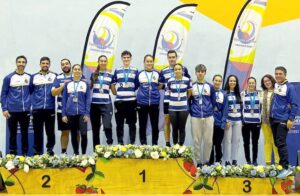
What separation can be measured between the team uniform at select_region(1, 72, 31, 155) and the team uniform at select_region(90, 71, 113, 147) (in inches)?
36.9

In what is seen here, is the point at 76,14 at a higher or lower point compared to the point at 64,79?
higher

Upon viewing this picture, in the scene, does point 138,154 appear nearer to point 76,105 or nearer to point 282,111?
point 76,105

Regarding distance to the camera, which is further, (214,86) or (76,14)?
(76,14)

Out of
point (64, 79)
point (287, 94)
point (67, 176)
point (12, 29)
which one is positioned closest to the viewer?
point (67, 176)

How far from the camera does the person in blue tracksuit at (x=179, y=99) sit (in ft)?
19.3

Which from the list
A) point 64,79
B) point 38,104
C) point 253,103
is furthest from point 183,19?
point 38,104

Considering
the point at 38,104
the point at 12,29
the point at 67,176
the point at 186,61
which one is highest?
the point at 12,29

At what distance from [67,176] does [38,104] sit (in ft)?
5.34

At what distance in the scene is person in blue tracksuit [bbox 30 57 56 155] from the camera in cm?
611

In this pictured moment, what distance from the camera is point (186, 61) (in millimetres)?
7031

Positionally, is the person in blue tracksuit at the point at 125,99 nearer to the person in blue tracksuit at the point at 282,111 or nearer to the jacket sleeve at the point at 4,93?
the jacket sleeve at the point at 4,93

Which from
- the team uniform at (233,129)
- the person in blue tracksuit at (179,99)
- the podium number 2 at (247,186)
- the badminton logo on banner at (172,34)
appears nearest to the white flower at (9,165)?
the person in blue tracksuit at (179,99)

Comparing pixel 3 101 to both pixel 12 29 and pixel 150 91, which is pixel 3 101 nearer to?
pixel 12 29

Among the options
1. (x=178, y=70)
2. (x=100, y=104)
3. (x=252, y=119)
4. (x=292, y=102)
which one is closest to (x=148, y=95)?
(x=178, y=70)
